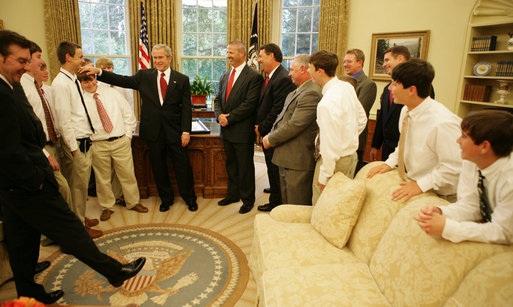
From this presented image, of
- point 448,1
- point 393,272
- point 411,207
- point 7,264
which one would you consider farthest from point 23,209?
point 448,1

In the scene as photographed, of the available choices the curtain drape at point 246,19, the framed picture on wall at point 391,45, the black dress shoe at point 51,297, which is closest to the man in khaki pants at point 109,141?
the black dress shoe at point 51,297

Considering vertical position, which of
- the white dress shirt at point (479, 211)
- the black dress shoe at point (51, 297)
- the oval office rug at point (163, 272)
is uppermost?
the white dress shirt at point (479, 211)

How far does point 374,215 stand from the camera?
1.87m

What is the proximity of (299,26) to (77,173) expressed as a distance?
563 centimetres

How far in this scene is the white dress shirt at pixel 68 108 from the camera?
105 inches

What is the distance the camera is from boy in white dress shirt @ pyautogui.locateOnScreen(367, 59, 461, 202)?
1642 mm

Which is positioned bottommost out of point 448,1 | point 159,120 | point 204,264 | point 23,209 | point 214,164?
point 204,264

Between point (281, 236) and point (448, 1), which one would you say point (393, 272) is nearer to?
point (281, 236)

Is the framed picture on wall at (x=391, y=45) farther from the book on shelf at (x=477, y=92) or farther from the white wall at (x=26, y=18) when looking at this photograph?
the white wall at (x=26, y=18)

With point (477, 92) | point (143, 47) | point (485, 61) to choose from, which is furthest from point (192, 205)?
point (485, 61)

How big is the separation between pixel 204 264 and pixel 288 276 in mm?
1103

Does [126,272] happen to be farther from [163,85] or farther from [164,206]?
[163,85]

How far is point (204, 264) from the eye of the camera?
2.54 m

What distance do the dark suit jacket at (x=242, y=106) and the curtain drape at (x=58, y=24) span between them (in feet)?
13.8
